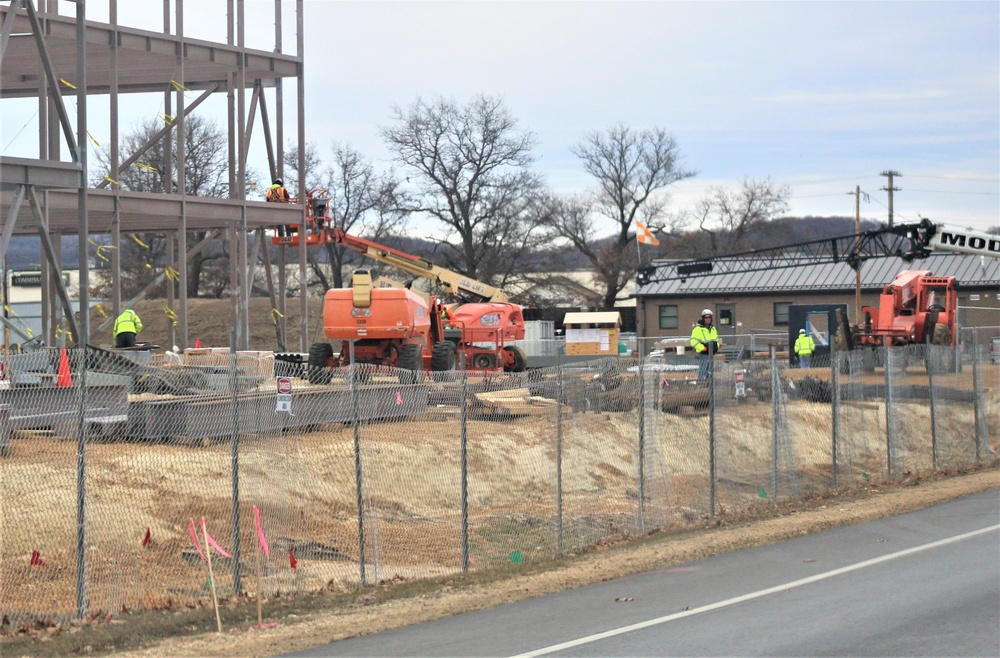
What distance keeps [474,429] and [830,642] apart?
7304mm

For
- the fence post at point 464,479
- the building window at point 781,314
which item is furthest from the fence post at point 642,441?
the building window at point 781,314

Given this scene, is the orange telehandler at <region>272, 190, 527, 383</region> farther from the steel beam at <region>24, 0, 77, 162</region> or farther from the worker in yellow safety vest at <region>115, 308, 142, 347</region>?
the steel beam at <region>24, 0, 77, 162</region>

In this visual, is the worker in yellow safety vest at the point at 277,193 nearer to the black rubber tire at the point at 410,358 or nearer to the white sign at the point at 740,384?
the black rubber tire at the point at 410,358

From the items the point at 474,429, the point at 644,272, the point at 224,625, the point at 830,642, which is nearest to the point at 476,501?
the point at 474,429

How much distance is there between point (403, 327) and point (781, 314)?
40905 mm

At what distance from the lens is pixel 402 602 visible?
10828 millimetres

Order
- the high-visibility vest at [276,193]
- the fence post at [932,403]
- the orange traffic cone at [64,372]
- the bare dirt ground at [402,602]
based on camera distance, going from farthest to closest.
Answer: the high-visibility vest at [276,193] < the fence post at [932,403] < the orange traffic cone at [64,372] < the bare dirt ground at [402,602]

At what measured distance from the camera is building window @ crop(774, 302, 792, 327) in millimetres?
62875

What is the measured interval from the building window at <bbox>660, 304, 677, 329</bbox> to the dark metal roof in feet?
3.43

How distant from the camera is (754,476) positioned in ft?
55.4

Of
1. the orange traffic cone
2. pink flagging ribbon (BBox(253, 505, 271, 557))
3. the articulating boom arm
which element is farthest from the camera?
the articulating boom arm

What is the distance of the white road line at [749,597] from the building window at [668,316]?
51468mm

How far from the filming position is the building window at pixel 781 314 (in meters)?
62.9

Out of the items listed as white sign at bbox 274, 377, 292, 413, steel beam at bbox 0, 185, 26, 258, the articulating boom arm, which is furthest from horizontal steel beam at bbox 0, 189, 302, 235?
white sign at bbox 274, 377, 292, 413
